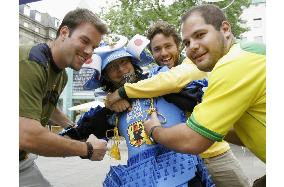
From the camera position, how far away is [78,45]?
2.76 metres

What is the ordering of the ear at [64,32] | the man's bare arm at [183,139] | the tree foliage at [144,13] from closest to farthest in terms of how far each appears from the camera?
the man's bare arm at [183,139] → the ear at [64,32] → the tree foliage at [144,13]

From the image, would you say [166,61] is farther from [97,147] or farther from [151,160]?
[151,160]

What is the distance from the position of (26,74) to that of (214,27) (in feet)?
3.79

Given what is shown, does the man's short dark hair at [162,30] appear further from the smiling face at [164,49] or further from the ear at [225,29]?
the ear at [225,29]

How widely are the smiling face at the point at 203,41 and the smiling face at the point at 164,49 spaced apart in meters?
0.87

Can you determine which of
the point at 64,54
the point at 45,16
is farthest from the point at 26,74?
the point at 45,16

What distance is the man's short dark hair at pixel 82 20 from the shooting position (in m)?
2.81

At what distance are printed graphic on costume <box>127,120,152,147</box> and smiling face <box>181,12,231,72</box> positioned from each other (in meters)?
0.53

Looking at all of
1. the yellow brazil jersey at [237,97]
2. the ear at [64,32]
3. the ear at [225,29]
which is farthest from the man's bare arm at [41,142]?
the ear at [225,29]

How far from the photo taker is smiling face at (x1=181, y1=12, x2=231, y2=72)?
7.15 ft

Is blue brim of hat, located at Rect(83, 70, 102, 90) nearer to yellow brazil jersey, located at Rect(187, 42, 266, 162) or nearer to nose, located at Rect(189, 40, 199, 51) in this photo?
nose, located at Rect(189, 40, 199, 51)

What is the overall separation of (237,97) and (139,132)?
77 centimetres

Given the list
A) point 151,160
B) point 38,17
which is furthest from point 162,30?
point 38,17
